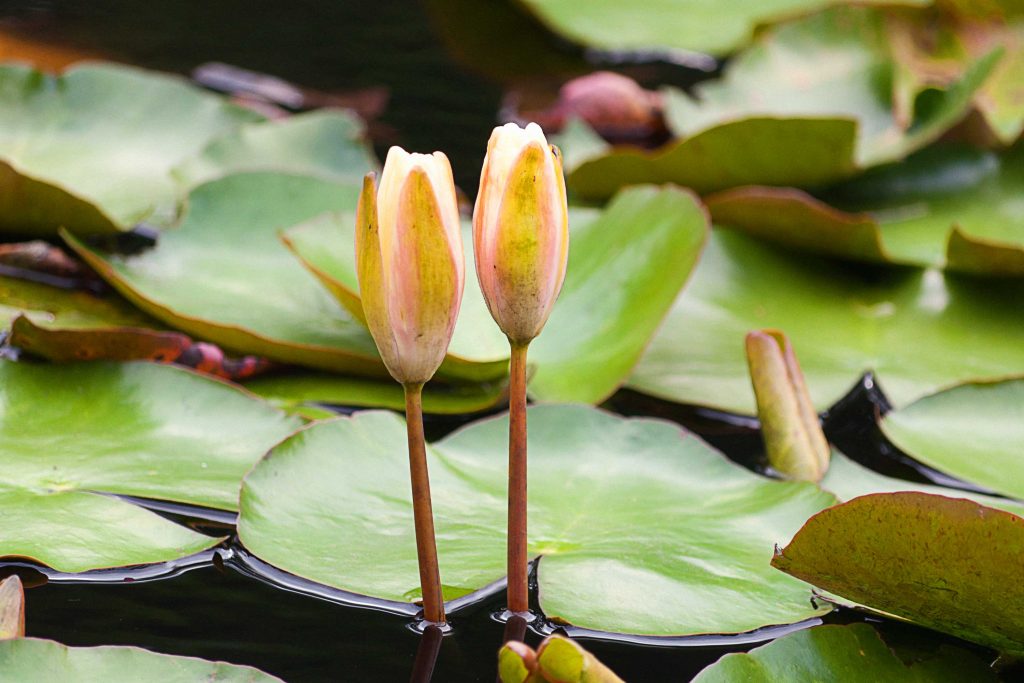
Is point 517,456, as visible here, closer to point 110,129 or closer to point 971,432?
point 971,432

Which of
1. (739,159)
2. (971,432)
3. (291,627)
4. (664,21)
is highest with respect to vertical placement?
(664,21)

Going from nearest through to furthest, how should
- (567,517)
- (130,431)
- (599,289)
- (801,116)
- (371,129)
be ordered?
(567,517), (130,431), (599,289), (801,116), (371,129)

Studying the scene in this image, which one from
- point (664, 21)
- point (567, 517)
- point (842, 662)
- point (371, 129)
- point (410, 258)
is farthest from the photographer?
point (664, 21)

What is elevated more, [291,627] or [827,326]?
[827,326]

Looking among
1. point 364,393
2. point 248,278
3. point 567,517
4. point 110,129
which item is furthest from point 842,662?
point 110,129

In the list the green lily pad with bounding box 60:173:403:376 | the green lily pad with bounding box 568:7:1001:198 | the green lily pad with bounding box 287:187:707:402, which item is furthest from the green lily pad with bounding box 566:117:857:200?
the green lily pad with bounding box 60:173:403:376

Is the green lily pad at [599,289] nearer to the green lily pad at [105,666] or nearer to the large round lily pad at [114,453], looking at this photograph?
the large round lily pad at [114,453]

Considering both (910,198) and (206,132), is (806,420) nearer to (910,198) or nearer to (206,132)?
(910,198)
